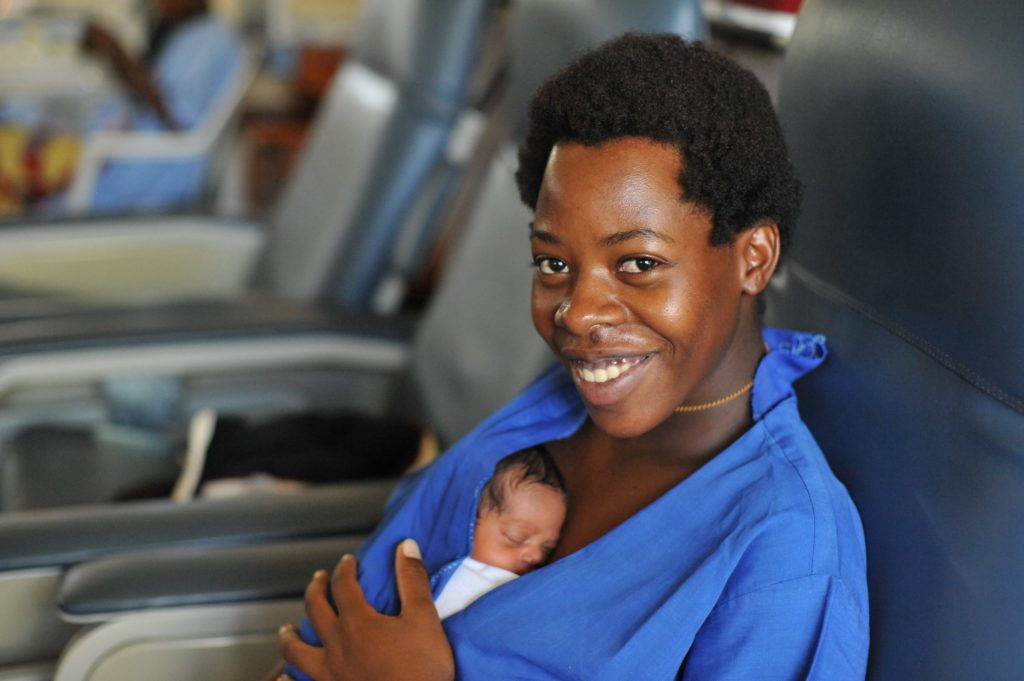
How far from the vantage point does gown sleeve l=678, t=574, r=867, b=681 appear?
0.71 m

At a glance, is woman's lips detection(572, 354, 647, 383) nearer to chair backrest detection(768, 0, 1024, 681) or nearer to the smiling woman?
the smiling woman

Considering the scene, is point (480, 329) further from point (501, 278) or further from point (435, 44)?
point (435, 44)

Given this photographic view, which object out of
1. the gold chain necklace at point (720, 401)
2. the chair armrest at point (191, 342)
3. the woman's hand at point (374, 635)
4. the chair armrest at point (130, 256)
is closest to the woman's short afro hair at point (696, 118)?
the gold chain necklace at point (720, 401)

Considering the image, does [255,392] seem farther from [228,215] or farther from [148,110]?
[148,110]

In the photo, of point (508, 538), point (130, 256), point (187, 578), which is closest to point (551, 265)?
point (508, 538)

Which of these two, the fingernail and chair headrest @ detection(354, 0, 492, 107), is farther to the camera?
chair headrest @ detection(354, 0, 492, 107)

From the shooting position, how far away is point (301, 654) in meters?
0.99

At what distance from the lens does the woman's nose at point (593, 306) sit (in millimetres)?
792

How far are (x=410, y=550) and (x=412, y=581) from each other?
5 cm

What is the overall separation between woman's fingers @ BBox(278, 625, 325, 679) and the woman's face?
33cm

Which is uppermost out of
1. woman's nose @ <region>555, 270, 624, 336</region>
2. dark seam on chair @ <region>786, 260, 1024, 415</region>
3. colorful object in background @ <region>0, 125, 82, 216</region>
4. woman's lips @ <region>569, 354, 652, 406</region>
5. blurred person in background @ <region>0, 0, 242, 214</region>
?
dark seam on chair @ <region>786, 260, 1024, 415</region>

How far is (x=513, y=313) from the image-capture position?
1504 millimetres

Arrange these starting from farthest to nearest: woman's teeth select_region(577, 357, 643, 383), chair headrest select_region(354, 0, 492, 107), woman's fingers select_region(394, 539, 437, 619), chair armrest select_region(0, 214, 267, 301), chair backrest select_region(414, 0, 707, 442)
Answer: chair armrest select_region(0, 214, 267, 301), chair headrest select_region(354, 0, 492, 107), chair backrest select_region(414, 0, 707, 442), woman's fingers select_region(394, 539, 437, 619), woman's teeth select_region(577, 357, 643, 383)

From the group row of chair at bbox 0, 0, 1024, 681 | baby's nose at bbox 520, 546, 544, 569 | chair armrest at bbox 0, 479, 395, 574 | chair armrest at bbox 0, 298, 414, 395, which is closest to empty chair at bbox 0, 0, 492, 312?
chair armrest at bbox 0, 298, 414, 395
